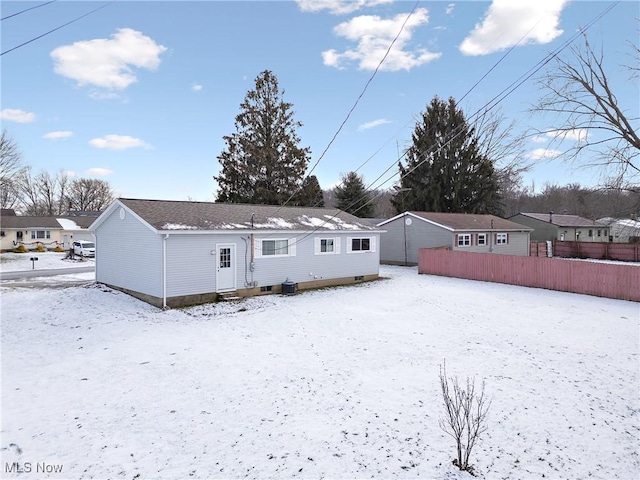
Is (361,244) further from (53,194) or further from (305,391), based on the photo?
(53,194)

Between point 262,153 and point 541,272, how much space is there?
81.5 feet

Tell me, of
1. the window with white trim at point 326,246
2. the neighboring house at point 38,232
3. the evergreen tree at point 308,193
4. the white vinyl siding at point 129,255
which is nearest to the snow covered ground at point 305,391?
the white vinyl siding at point 129,255

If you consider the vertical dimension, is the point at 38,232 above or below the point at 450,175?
below

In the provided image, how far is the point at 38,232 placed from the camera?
3647 centimetres

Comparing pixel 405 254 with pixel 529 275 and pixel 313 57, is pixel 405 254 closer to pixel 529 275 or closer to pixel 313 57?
pixel 529 275

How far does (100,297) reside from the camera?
14.0 metres

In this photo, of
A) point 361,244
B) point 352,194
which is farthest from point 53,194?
point 361,244

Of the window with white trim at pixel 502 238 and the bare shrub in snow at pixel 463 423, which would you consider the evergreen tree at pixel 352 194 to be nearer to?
the window with white trim at pixel 502 238

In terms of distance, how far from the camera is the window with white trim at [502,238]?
1137 inches

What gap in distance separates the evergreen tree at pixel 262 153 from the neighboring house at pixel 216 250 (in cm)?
1591

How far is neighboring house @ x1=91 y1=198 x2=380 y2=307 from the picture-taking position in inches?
517

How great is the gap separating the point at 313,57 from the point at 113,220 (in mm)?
13659

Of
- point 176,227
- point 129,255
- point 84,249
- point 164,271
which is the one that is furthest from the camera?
point 84,249

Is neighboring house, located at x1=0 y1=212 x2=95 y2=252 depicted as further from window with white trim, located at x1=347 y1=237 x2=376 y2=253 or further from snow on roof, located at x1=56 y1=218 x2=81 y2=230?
window with white trim, located at x1=347 y1=237 x2=376 y2=253
